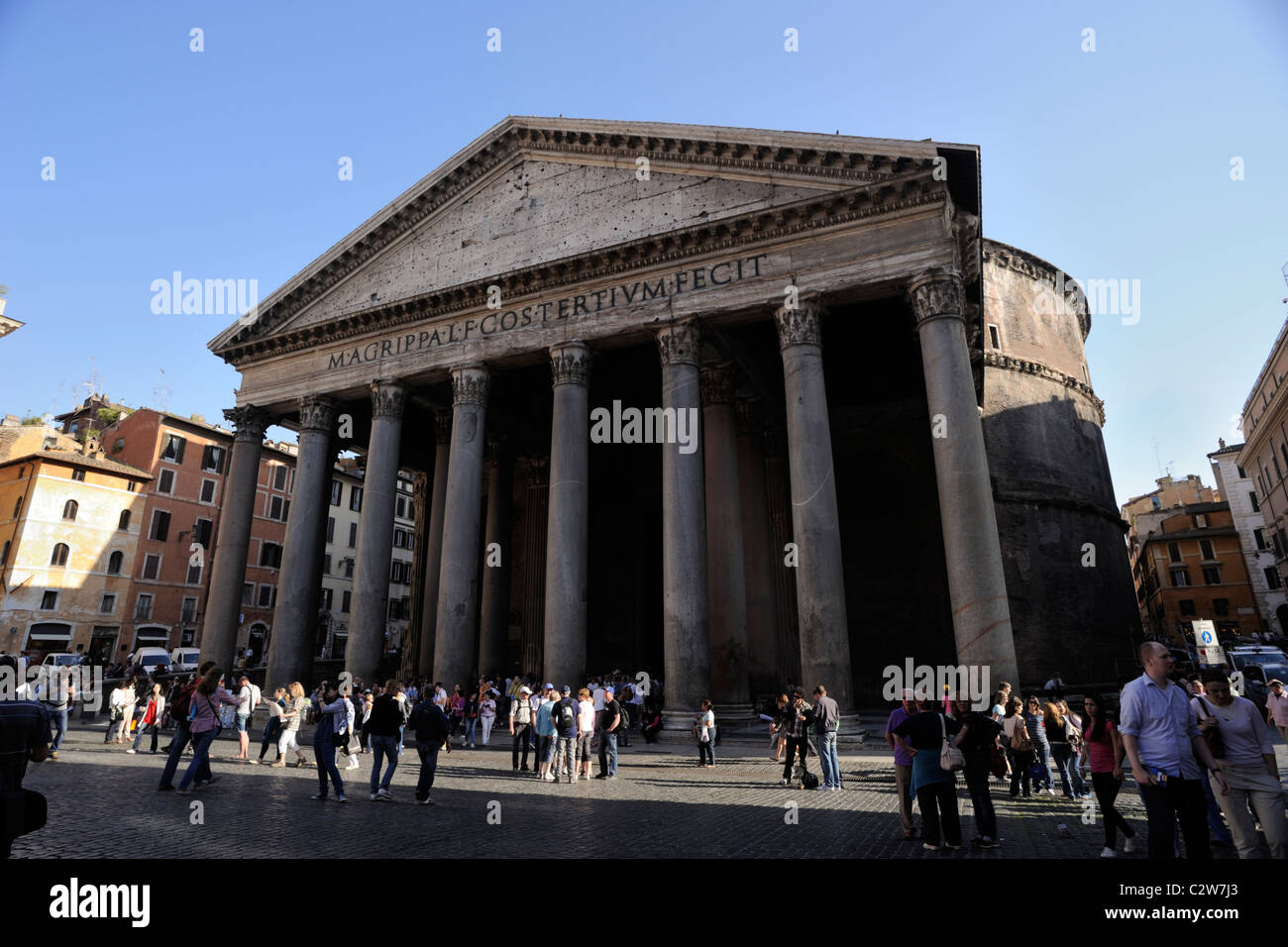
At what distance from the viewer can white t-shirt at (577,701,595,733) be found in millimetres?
10305

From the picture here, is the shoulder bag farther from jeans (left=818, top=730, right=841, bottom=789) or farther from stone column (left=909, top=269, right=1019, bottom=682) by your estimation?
stone column (left=909, top=269, right=1019, bottom=682)

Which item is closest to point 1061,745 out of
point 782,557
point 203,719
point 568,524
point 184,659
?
point 568,524

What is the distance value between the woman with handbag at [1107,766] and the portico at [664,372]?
20.9 ft

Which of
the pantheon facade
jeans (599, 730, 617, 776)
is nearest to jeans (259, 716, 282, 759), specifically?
the pantheon facade

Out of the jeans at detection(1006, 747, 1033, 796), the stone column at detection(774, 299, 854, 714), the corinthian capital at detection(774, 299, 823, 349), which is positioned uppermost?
the corinthian capital at detection(774, 299, 823, 349)

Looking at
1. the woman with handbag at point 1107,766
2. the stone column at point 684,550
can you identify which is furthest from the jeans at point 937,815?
the stone column at point 684,550

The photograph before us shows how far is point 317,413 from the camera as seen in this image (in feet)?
65.8

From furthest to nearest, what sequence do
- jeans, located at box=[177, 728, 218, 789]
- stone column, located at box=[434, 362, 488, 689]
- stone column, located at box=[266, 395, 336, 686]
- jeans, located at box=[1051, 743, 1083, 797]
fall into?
stone column, located at box=[266, 395, 336, 686] → stone column, located at box=[434, 362, 488, 689] → jeans, located at box=[177, 728, 218, 789] → jeans, located at box=[1051, 743, 1083, 797]

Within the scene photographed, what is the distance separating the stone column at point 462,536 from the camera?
53.5ft

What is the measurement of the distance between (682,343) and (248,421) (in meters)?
13.7

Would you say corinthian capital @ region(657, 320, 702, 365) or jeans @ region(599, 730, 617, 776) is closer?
jeans @ region(599, 730, 617, 776)

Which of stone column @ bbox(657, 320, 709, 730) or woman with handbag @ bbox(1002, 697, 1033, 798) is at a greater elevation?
stone column @ bbox(657, 320, 709, 730)

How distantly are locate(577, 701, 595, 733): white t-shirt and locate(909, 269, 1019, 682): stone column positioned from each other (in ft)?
21.6
